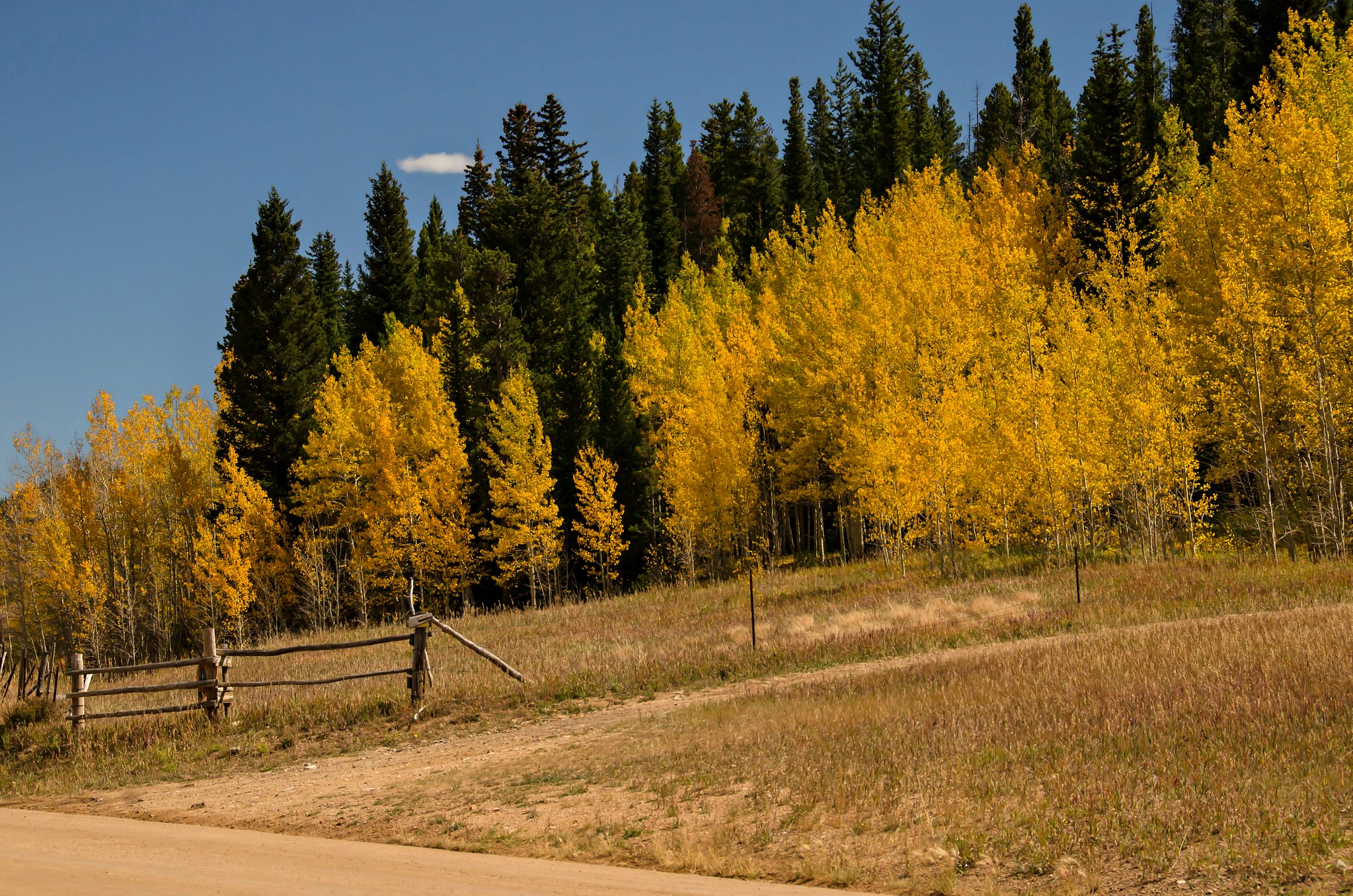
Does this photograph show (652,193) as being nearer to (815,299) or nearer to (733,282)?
(733,282)

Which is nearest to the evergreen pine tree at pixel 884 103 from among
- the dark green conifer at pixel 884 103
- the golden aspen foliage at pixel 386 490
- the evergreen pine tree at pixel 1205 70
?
the dark green conifer at pixel 884 103

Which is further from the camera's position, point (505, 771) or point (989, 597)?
point (989, 597)

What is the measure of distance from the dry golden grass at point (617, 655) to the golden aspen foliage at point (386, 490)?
12030 millimetres

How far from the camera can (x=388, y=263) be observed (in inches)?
2298

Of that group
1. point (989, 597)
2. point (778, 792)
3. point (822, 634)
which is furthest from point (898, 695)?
point (989, 597)

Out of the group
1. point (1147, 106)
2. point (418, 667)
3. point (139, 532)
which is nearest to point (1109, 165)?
point (1147, 106)

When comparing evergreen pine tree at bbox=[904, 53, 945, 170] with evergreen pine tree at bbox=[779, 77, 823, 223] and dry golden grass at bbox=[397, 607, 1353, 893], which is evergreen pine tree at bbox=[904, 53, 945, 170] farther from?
dry golden grass at bbox=[397, 607, 1353, 893]

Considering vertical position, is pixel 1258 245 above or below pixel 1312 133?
below

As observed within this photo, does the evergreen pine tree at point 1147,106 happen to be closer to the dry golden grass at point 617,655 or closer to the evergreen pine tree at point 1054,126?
the evergreen pine tree at point 1054,126

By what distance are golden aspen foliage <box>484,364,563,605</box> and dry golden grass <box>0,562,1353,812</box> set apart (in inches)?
392

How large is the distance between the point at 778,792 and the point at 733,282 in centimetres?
4358

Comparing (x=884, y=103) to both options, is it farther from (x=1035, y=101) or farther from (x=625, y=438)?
(x=625, y=438)

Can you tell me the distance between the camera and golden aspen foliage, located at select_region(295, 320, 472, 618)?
37.9 meters

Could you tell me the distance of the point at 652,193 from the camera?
7081 cm
